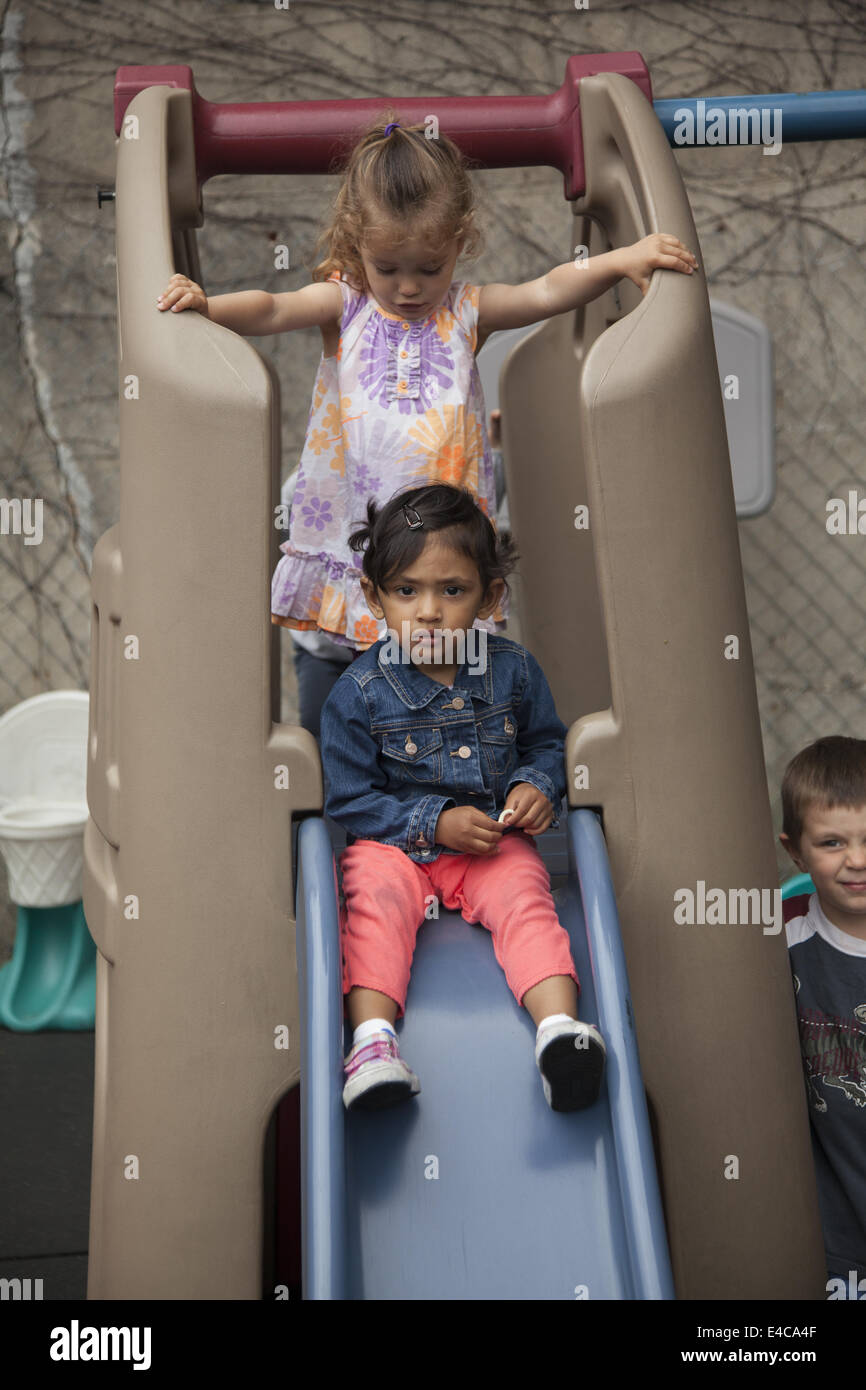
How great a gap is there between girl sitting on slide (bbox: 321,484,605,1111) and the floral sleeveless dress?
11.0 inches

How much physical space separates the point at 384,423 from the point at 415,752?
0.65 m

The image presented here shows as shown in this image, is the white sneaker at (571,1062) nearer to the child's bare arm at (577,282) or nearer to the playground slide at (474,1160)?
the playground slide at (474,1160)

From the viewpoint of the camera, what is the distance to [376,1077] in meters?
1.63

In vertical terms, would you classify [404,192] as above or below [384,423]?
above

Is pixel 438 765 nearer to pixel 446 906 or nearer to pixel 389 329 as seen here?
pixel 446 906

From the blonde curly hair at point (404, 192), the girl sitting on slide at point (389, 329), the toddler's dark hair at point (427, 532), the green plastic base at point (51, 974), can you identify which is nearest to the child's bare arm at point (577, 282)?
the girl sitting on slide at point (389, 329)

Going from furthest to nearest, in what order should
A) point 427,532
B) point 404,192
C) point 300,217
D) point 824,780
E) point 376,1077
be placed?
point 300,217, point 824,780, point 404,192, point 427,532, point 376,1077

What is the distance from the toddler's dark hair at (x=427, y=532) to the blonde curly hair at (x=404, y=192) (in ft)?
1.44

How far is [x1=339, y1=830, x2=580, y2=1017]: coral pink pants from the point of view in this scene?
5.84 ft

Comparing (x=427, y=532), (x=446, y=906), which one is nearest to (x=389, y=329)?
(x=427, y=532)

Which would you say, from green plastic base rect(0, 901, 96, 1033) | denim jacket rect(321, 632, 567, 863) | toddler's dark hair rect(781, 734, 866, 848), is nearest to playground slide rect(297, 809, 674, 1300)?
denim jacket rect(321, 632, 567, 863)

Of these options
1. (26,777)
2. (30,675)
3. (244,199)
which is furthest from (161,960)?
(244,199)

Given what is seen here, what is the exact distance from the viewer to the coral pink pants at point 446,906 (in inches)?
70.1

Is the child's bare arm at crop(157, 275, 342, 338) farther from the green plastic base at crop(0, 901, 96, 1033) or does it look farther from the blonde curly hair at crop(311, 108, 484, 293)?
the green plastic base at crop(0, 901, 96, 1033)
